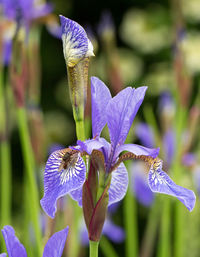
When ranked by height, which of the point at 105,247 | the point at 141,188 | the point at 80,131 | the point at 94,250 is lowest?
the point at 105,247

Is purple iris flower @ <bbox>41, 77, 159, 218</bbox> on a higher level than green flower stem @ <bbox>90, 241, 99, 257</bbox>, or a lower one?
higher

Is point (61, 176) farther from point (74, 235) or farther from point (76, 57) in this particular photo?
point (74, 235)

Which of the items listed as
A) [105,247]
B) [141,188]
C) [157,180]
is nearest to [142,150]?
[157,180]

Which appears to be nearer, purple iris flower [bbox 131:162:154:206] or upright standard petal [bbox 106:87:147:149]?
upright standard petal [bbox 106:87:147:149]

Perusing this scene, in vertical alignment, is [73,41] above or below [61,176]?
above

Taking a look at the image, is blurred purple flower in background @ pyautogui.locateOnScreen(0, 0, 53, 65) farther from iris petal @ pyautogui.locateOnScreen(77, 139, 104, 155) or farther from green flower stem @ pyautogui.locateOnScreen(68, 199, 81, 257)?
iris petal @ pyautogui.locateOnScreen(77, 139, 104, 155)

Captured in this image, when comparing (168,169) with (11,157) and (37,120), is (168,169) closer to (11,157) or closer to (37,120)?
(37,120)

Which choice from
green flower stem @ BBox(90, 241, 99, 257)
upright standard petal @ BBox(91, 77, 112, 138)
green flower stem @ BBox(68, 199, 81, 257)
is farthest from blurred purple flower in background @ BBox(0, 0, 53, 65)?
green flower stem @ BBox(90, 241, 99, 257)

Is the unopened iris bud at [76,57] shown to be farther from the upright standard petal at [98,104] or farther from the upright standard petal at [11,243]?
the upright standard petal at [11,243]
